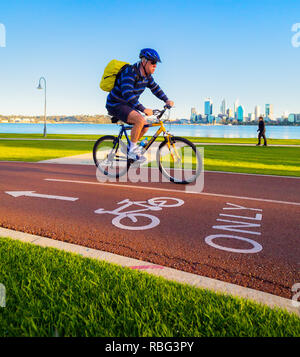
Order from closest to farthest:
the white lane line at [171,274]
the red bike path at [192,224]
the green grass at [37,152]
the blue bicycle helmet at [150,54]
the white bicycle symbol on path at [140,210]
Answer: the white lane line at [171,274], the red bike path at [192,224], the white bicycle symbol on path at [140,210], the blue bicycle helmet at [150,54], the green grass at [37,152]

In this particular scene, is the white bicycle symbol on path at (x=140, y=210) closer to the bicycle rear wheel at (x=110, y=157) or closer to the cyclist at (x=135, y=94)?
the cyclist at (x=135, y=94)

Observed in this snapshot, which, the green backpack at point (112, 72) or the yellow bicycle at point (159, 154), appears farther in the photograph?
the yellow bicycle at point (159, 154)

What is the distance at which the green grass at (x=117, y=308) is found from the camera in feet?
7.04

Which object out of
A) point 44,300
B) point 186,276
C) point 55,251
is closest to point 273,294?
point 186,276

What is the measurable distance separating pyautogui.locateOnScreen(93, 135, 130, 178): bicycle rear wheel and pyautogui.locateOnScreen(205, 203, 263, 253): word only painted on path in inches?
124

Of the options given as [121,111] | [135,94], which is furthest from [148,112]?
[121,111]

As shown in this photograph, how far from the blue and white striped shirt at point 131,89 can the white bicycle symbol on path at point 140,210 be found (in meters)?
2.27

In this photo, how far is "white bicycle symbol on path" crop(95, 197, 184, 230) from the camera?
4430 millimetres

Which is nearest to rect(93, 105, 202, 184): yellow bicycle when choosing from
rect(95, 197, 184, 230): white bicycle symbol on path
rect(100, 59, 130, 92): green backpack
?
rect(100, 59, 130, 92): green backpack

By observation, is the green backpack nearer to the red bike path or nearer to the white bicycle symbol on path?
the red bike path

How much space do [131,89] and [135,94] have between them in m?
0.22

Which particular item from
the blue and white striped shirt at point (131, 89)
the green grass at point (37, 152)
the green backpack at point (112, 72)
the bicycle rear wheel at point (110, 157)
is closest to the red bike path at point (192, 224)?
the bicycle rear wheel at point (110, 157)

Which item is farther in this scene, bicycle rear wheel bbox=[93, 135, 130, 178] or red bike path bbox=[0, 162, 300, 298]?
bicycle rear wheel bbox=[93, 135, 130, 178]
